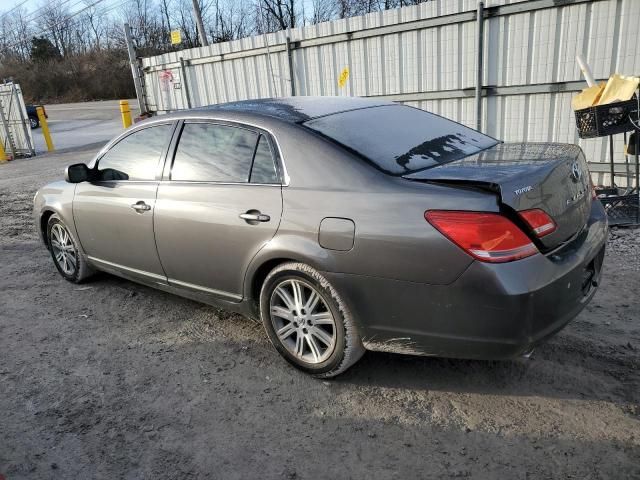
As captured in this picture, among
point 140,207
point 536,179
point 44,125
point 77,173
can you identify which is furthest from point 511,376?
point 44,125

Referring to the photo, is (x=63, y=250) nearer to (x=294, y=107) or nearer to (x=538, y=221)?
(x=294, y=107)

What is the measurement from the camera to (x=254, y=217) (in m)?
3.07

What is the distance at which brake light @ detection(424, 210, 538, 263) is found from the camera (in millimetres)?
2328

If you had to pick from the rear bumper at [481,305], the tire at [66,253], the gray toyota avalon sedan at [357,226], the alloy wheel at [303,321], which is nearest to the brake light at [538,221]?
the gray toyota avalon sedan at [357,226]

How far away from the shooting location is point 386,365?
318 centimetres

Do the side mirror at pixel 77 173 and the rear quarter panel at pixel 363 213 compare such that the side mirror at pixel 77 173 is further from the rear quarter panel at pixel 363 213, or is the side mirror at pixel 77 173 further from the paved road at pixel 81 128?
the paved road at pixel 81 128

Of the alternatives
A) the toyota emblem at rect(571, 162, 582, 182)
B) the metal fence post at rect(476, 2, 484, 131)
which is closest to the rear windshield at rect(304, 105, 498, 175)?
the toyota emblem at rect(571, 162, 582, 182)

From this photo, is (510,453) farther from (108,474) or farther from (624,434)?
(108,474)

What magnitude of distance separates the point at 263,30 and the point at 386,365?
154 feet

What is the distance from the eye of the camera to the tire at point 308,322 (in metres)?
2.84

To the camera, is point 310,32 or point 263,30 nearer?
point 310,32

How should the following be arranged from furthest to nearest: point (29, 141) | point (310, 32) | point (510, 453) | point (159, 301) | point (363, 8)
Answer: point (363, 8), point (29, 141), point (310, 32), point (159, 301), point (510, 453)

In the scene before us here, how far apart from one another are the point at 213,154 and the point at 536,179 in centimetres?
203

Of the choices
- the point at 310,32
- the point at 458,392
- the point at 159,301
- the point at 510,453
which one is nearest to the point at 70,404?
the point at 159,301
